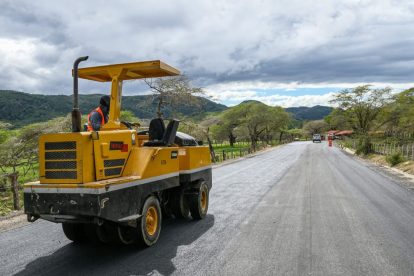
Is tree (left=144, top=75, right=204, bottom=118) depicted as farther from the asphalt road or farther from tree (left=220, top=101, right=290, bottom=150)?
tree (left=220, top=101, right=290, bottom=150)

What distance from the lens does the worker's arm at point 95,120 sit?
6.73 m

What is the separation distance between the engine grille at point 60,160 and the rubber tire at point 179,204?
320cm

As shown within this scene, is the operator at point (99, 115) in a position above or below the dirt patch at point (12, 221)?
above

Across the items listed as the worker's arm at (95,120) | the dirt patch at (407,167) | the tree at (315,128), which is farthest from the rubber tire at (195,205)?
the tree at (315,128)

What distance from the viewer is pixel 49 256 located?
6254mm

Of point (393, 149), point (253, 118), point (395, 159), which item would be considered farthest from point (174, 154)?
point (253, 118)

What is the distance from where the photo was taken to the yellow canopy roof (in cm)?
692

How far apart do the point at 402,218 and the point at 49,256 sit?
730cm

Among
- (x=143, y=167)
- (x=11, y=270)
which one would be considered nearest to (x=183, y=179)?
(x=143, y=167)

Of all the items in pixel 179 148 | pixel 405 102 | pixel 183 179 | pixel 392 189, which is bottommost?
pixel 392 189

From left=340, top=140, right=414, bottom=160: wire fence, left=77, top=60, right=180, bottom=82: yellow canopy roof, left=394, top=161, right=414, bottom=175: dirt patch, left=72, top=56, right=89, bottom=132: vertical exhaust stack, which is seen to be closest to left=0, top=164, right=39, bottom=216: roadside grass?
left=77, top=60, right=180, bottom=82: yellow canopy roof

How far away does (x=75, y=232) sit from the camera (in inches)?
276

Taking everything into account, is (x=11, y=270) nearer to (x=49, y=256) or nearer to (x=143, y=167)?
(x=49, y=256)

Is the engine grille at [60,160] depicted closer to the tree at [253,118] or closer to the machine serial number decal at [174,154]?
the machine serial number decal at [174,154]
